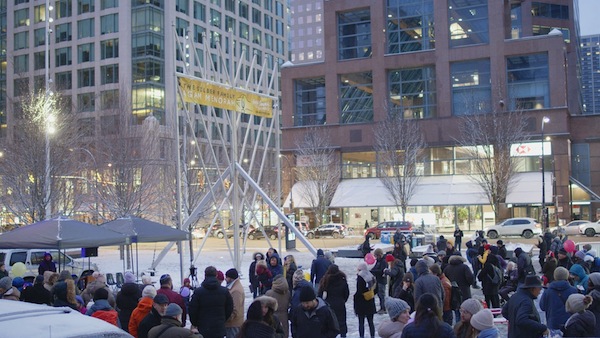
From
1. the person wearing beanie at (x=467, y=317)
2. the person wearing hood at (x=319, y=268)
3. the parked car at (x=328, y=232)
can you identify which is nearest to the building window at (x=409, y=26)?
the parked car at (x=328, y=232)

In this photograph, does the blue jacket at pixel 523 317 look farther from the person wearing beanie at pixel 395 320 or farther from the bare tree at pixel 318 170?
the bare tree at pixel 318 170

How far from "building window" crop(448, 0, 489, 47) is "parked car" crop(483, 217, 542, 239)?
56.9 ft

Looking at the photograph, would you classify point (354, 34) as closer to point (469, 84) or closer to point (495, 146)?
point (469, 84)

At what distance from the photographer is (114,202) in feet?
124

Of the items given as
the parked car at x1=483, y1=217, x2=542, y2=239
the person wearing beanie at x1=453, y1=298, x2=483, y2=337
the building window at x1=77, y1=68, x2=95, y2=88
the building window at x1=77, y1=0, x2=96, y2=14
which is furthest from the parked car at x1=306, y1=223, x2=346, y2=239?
the building window at x1=77, y1=0, x2=96, y2=14

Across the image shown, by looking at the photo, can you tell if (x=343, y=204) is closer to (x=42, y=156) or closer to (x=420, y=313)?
(x=42, y=156)

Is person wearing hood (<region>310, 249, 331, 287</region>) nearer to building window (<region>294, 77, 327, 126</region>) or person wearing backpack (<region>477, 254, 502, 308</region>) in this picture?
person wearing backpack (<region>477, 254, 502, 308</region>)

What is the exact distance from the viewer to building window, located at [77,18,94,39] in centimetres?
8242

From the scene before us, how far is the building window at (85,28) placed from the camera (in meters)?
82.4

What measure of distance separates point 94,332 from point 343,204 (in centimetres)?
5247

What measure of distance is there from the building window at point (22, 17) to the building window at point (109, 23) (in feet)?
42.4

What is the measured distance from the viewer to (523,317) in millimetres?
7797

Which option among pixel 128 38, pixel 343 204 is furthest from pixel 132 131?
pixel 128 38

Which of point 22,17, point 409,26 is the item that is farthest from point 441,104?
point 22,17
